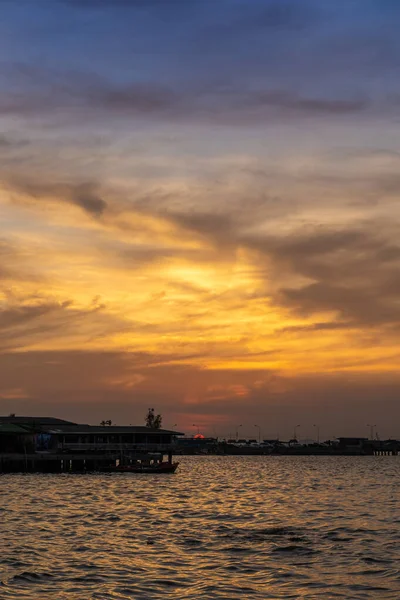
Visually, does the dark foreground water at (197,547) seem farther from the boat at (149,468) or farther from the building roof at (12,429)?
the building roof at (12,429)

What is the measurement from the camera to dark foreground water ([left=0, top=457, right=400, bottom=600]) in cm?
3325

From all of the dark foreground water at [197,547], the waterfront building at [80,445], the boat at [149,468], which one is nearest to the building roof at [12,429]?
the waterfront building at [80,445]

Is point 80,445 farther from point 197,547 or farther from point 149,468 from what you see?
point 197,547

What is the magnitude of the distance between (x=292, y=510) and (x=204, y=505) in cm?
902

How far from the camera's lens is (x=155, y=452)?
15012 centimetres

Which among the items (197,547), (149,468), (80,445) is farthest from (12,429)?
(197,547)

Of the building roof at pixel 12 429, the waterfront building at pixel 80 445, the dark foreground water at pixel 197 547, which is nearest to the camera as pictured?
the dark foreground water at pixel 197 547

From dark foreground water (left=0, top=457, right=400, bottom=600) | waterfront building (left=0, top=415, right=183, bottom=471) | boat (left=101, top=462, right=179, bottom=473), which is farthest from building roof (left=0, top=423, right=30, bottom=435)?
dark foreground water (left=0, top=457, right=400, bottom=600)

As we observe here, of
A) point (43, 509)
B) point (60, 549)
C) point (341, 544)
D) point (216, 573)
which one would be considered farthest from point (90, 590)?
point (43, 509)

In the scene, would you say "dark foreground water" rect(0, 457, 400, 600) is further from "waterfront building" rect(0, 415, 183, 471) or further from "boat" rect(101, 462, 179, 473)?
"waterfront building" rect(0, 415, 183, 471)

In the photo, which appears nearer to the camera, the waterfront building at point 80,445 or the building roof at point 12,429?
the waterfront building at point 80,445

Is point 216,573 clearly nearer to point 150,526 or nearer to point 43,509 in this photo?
point 150,526

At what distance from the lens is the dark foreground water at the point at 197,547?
33250mm

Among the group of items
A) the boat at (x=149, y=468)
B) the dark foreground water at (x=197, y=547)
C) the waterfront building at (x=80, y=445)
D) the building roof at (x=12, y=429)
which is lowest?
the dark foreground water at (x=197, y=547)
